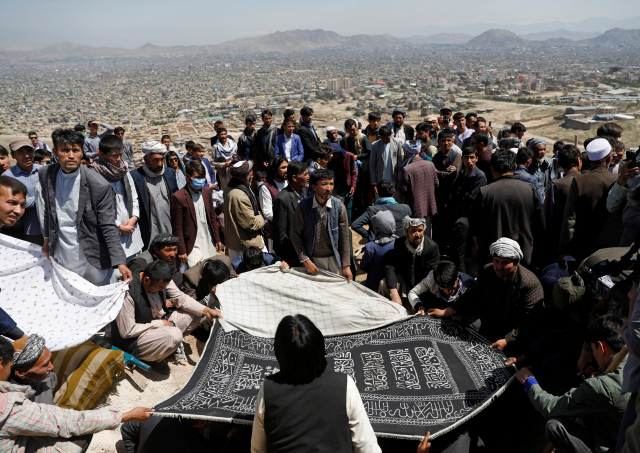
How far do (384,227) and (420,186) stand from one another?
4.47 feet

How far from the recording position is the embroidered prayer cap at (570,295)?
289 cm

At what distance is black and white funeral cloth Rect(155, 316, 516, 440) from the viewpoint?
2.52m

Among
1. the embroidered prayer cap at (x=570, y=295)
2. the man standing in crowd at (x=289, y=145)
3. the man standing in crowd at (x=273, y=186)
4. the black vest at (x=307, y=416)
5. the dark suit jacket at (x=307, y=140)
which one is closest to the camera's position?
the black vest at (x=307, y=416)

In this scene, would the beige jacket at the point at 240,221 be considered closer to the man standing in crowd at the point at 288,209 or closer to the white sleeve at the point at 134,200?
the man standing in crowd at the point at 288,209

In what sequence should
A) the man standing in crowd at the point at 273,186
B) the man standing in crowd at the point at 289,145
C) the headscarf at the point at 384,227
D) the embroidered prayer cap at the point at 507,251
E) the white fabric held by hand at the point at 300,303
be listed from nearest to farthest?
the embroidered prayer cap at the point at 507,251
the white fabric held by hand at the point at 300,303
the headscarf at the point at 384,227
the man standing in crowd at the point at 273,186
the man standing in crowd at the point at 289,145

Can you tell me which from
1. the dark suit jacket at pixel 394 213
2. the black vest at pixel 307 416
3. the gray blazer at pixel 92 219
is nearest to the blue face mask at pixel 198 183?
the gray blazer at pixel 92 219

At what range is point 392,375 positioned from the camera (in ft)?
9.50

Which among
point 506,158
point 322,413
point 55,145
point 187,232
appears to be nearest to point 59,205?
point 55,145

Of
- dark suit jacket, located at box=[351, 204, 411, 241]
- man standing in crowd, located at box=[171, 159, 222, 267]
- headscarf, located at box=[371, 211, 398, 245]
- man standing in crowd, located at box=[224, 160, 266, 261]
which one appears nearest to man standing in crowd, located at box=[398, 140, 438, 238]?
dark suit jacket, located at box=[351, 204, 411, 241]

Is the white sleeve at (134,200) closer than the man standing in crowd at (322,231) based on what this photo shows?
No

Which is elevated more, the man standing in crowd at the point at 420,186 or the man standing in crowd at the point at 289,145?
the man standing in crowd at the point at 289,145

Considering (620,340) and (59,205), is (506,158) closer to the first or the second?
(620,340)

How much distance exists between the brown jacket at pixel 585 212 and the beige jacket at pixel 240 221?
10.2 ft

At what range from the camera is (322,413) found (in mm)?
1893
